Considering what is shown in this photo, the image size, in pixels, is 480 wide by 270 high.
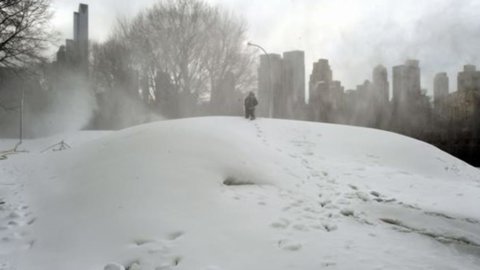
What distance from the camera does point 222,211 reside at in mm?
5609

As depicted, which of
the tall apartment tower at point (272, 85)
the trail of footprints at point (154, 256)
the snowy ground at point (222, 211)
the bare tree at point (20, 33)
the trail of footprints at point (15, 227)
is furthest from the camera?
the tall apartment tower at point (272, 85)

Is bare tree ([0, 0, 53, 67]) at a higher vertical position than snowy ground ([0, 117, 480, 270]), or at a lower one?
higher

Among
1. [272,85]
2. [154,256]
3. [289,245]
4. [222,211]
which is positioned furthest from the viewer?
[272,85]

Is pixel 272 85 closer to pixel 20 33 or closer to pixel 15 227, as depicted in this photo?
pixel 20 33

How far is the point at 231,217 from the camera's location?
5426 millimetres

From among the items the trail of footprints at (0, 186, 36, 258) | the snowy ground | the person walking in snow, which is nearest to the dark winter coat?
the person walking in snow

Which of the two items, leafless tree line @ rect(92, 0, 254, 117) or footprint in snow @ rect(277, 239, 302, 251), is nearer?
footprint in snow @ rect(277, 239, 302, 251)

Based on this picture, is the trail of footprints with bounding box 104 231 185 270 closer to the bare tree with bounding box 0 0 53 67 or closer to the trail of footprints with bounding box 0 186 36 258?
the trail of footprints with bounding box 0 186 36 258

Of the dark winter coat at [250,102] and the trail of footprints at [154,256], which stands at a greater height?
the dark winter coat at [250,102]

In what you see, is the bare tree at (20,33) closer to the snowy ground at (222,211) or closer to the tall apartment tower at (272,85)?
the snowy ground at (222,211)

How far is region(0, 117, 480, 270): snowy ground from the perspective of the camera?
4461 mm

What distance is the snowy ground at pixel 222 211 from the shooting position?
446 centimetres

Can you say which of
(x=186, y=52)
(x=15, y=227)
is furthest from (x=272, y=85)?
(x=15, y=227)

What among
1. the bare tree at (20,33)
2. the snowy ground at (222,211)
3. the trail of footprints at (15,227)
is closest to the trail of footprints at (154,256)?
the snowy ground at (222,211)
